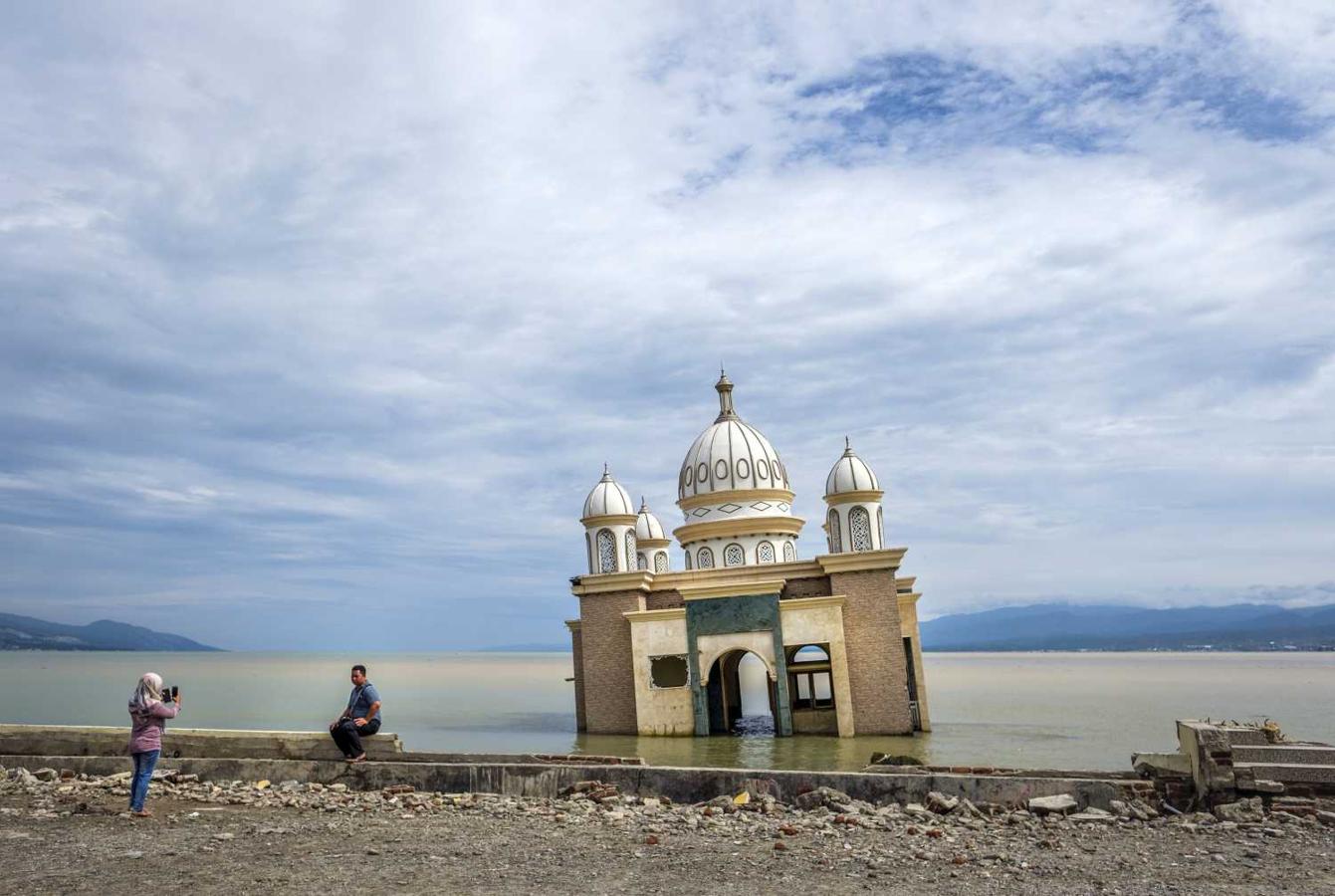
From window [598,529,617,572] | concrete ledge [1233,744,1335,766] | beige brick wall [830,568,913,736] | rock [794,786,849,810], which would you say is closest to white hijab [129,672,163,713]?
rock [794,786,849,810]

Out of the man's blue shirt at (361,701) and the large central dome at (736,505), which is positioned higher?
the large central dome at (736,505)

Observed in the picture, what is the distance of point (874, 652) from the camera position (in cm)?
2559

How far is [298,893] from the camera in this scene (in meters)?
7.29

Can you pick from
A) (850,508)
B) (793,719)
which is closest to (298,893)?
(793,719)

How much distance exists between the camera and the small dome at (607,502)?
3170 cm

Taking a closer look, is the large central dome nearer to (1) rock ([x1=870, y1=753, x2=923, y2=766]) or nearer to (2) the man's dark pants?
(1) rock ([x1=870, y1=753, x2=923, y2=766])

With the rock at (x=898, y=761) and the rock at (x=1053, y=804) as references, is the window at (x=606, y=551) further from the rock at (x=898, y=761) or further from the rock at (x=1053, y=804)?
the rock at (x=1053, y=804)

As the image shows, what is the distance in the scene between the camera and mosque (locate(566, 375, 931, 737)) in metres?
25.6

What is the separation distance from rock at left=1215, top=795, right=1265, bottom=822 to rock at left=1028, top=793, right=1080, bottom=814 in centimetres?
131

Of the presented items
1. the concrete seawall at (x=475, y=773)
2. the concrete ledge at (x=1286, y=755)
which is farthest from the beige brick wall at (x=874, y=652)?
the concrete ledge at (x=1286, y=755)

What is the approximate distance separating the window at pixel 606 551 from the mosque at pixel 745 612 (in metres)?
0.04

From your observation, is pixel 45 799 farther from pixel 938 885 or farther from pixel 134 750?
pixel 938 885

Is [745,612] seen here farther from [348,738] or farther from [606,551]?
[348,738]

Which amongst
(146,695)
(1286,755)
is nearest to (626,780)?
(146,695)
